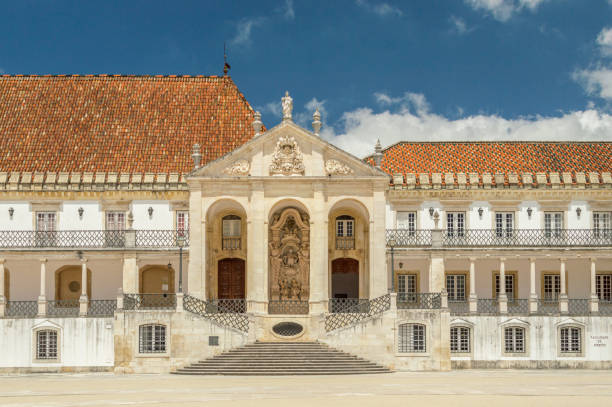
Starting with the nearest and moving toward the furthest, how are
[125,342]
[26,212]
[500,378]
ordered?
[500,378] → [125,342] → [26,212]

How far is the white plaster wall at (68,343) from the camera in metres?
39.3

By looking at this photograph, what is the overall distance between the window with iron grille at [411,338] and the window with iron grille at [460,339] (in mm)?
2857

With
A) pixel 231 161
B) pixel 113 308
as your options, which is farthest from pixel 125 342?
pixel 231 161

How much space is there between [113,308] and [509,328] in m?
17.9

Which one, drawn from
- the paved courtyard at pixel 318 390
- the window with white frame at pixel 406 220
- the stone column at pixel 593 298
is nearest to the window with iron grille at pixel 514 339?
the paved courtyard at pixel 318 390

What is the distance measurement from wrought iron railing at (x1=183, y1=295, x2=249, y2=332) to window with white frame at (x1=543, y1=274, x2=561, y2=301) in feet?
52.9

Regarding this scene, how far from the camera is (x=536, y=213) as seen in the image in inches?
1806

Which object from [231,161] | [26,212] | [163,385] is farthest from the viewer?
[26,212]

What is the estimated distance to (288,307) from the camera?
4125 centimetres

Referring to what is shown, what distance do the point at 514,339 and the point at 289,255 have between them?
11265 mm

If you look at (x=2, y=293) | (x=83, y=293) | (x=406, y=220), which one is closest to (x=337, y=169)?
(x=406, y=220)

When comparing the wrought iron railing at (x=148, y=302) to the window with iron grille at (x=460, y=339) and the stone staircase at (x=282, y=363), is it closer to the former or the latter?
the stone staircase at (x=282, y=363)

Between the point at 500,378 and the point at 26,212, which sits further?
the point at 26,212

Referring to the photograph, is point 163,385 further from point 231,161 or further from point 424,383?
point 231,161
